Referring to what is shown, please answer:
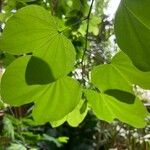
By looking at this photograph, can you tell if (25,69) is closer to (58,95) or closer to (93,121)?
(58,95)

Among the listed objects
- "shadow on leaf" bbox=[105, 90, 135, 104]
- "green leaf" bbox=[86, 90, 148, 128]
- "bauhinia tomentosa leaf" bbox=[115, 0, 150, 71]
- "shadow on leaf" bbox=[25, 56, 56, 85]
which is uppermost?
"bauhinia tomentosa leaf" bbox=[115, 0, 150, 71]

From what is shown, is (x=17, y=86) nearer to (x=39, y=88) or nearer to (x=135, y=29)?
(x=39, y=88)

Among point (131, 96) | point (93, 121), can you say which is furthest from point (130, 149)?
point (131, 96)

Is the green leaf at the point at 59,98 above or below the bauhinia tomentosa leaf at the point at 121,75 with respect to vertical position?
below

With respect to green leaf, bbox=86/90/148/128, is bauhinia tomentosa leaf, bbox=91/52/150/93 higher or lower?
higher
